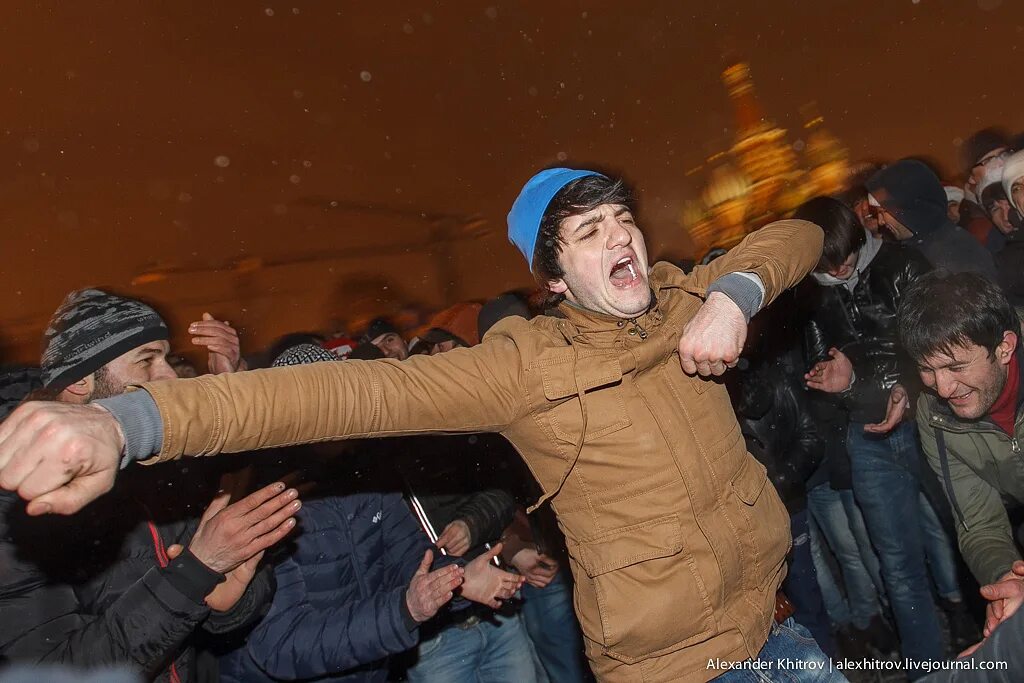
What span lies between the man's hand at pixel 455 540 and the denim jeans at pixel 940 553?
2672mm

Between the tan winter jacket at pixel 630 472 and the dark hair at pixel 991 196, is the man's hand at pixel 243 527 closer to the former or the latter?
the tan winter jacket at pixel 630 472

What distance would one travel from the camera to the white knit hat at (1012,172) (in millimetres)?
3582

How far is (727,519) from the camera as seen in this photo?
1982mm

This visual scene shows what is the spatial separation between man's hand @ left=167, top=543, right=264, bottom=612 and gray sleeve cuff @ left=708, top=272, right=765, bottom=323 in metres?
1.59

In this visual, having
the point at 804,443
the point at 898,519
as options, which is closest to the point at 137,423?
the point at 804,443

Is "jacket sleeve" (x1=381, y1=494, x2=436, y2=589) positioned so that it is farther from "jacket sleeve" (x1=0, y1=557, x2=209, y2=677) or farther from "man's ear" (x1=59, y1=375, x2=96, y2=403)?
"man's ear" (x1=59, y1=375, x2=96, y2=403)

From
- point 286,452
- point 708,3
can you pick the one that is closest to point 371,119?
point 708,3

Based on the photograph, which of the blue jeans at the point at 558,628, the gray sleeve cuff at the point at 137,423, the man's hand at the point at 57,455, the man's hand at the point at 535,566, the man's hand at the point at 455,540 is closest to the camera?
the man's hand at the point at 57,455

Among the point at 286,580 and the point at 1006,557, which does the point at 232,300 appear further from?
the point at 1006,557

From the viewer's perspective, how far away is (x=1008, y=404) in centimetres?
259

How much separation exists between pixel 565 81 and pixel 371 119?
2518 mm

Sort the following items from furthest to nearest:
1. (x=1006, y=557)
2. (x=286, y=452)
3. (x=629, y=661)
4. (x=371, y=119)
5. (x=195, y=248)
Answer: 1. (x=371, y=119)
2. (x=195, y=248)
3. (x=286, y=452)
4. (x=1006, y=557)
5. (x=629, y=661)

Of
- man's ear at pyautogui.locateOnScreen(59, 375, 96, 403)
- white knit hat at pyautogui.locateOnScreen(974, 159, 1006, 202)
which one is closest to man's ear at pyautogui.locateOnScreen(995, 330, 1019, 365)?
white knit hat at pyautogui.locateOnScreen(974, 159, 1006, 202)

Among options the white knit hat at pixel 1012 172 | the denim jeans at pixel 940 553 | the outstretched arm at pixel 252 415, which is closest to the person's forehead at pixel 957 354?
the white knit hat at pixel 1012 172
